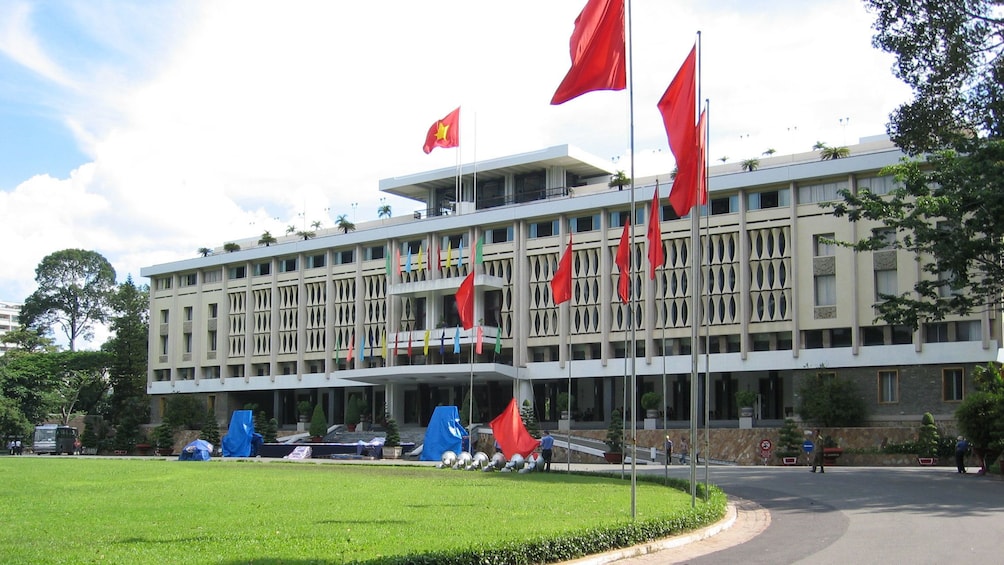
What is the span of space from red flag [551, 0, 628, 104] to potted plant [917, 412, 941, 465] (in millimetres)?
29148

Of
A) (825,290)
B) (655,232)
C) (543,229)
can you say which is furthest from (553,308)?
(655,232)

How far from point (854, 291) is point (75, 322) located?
8039 cm

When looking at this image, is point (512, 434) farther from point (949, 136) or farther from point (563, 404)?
point (563, 404)

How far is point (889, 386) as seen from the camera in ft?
152

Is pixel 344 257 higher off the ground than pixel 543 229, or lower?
lower

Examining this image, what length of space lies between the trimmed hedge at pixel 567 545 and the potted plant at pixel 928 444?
25450mm

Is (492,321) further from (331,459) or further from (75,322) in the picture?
(75,322)

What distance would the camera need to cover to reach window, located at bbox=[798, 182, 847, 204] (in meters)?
48.2

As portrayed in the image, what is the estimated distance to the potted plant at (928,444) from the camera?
38375 mm

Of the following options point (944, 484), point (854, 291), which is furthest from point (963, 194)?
point (854, 291)

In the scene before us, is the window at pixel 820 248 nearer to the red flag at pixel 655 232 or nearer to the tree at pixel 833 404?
the tree at pixel 833 404

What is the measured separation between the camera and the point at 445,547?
37.8 feet

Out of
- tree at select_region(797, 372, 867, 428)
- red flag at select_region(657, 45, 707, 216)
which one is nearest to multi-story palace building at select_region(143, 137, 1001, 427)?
tree at select_region(797, 372, 867, 428)

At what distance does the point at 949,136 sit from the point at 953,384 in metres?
18.4
